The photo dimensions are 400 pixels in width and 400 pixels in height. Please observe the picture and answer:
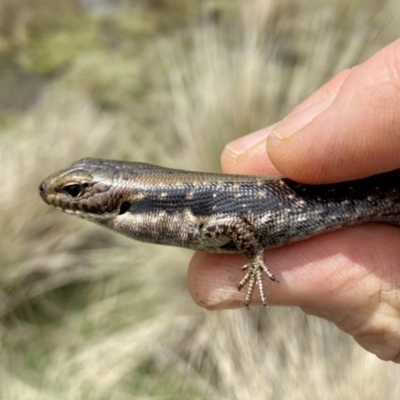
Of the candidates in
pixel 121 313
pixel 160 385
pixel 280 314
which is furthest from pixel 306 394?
pixel 121 313

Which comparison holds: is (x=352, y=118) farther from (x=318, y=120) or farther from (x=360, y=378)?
(x=360, y=378)

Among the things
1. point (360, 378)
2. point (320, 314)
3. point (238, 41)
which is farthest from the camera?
point (238, 41)

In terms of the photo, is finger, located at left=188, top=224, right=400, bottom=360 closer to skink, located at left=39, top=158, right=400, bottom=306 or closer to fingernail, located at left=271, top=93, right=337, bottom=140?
skink, located at left=39, top=158, right=400, bottom=306

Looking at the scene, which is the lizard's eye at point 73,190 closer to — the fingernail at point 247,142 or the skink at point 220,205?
the skink at point 220,205

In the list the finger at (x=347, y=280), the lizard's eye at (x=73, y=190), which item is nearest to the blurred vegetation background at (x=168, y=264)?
the finger at (x=347, y=280)

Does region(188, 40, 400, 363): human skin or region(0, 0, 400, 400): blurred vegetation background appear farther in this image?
region(0, 0, 400, 400): blurred vegetation background

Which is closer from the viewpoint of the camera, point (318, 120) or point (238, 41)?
point (318, 120)

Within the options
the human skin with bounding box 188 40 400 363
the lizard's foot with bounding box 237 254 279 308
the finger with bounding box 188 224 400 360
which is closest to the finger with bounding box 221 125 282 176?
the human skin with bounding box 188 40 400 363
